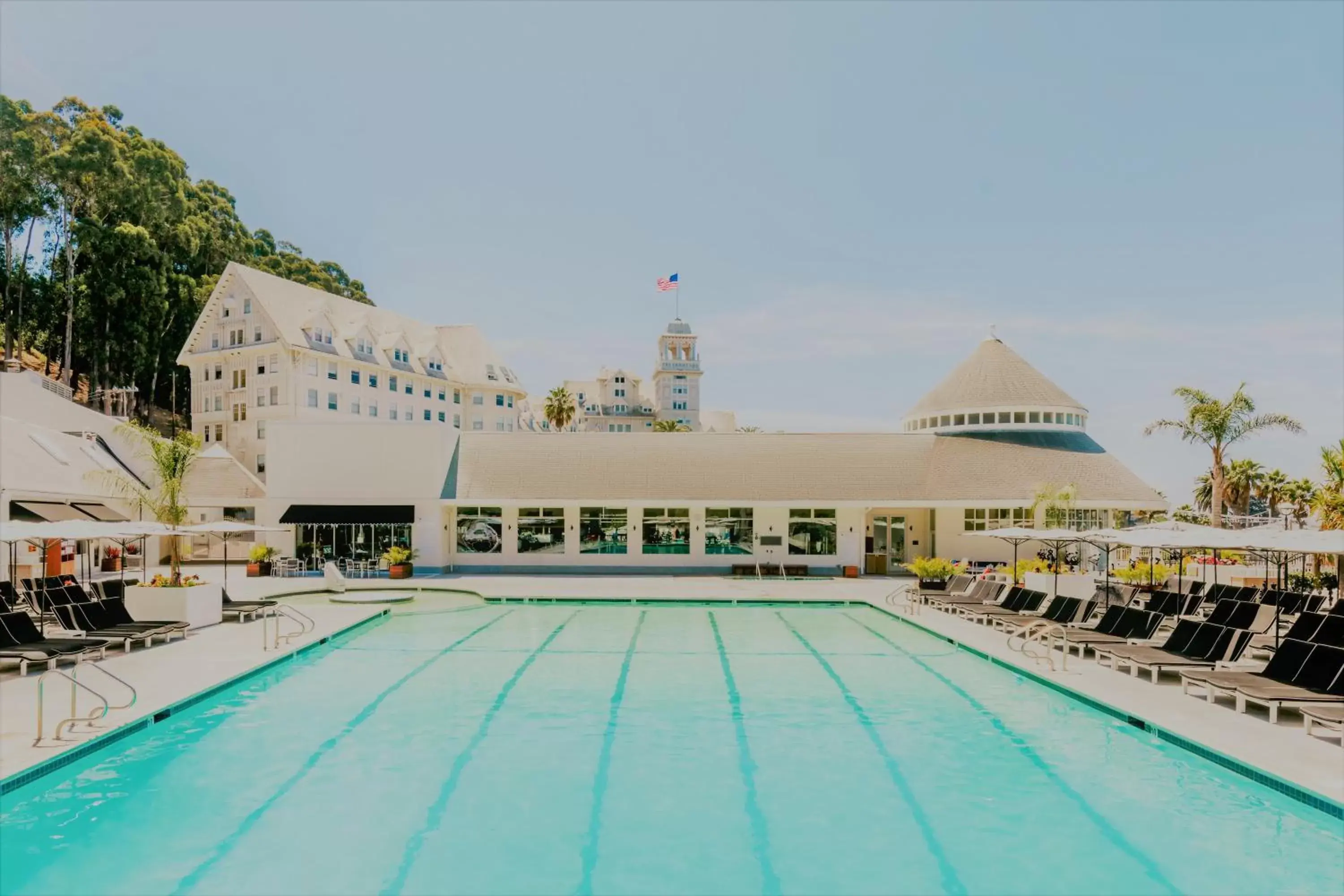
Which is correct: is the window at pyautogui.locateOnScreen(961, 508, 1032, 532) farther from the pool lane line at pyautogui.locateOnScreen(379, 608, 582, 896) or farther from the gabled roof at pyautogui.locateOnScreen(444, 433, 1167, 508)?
the pool lane line at pyautogui.locateOnScreen(379, 608, 582, 896)

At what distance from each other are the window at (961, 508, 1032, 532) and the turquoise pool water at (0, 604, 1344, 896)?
18.2 meters

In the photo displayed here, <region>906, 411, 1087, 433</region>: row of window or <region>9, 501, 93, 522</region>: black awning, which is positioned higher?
<region>906, 411, 1087, 433</region>: row of window

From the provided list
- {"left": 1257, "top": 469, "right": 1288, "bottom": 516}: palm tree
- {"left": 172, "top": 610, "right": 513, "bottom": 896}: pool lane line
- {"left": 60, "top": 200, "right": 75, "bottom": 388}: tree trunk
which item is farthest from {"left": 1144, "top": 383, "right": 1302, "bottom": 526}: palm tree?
{"left": 60, "top": 200, "right": 75, "bottom": 388}: tree trunk

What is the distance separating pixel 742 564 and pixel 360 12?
68.3 ft

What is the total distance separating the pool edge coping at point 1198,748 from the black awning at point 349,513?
72.5ft

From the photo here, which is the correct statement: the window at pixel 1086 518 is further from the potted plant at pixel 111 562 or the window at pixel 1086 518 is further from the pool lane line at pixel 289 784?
the potted plant at pixel 111 562

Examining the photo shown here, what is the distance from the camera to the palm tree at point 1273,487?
183ft

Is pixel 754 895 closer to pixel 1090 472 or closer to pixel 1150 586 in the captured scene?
pixel 1150 586

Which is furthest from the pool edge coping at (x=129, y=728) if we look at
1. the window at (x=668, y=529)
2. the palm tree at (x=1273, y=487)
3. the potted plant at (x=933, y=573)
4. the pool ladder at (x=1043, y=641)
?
the palm tree at (x=1273, y=487)

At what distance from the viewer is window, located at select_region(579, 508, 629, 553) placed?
32094 mm

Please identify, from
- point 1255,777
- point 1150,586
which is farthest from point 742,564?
point 1255,777

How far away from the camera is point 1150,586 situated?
21891mm

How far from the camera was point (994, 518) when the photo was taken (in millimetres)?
31406

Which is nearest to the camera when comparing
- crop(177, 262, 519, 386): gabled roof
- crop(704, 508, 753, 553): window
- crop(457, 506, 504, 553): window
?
crop(704, 508, 753, 553): window
